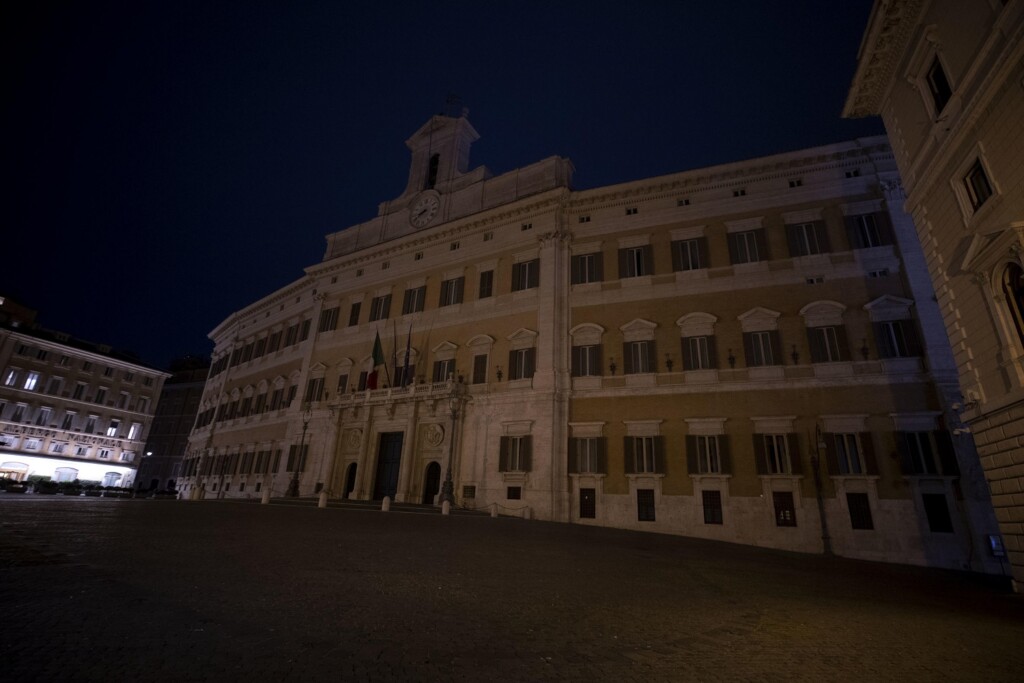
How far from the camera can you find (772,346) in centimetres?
1836

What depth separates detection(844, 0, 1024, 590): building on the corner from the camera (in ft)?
29.8

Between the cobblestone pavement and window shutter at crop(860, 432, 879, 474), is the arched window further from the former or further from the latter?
window shutter at crop(860, 432, 879, 474)

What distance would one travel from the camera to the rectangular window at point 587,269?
22547mm

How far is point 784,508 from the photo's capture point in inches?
647

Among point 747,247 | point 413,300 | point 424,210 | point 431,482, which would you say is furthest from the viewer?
point 424,210

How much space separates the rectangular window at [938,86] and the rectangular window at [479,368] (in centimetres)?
1802

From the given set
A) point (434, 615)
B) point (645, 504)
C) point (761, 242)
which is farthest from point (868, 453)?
point (434, 615)

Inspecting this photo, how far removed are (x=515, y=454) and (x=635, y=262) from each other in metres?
10.3

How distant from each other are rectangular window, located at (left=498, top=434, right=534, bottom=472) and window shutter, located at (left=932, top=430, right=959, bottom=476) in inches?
546

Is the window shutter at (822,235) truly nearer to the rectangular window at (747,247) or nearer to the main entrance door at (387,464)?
the rectangular window at (747,247)

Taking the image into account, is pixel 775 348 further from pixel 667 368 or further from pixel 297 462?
pixel 297 462

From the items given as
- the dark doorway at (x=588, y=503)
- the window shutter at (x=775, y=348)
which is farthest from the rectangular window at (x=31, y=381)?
→ the window shutter at (x=775, y=348)

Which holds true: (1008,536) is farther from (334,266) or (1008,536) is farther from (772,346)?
(334,266)

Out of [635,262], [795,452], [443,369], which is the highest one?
[635,262]
